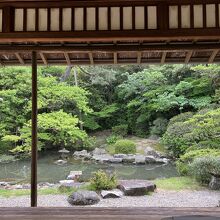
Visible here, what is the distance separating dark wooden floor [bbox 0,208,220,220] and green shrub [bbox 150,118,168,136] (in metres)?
10.6

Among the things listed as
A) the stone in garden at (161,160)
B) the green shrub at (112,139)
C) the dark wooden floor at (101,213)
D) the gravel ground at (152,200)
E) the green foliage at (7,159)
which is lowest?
the gravel ground at (152,200)

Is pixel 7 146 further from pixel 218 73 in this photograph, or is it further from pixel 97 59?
pixel 97 59

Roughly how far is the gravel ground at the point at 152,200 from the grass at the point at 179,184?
14.6 inches

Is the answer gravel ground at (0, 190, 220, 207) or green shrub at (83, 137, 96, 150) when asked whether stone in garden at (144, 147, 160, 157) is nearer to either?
green shrub at (83, 137, 96, 150)

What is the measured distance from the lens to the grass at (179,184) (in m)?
7.49

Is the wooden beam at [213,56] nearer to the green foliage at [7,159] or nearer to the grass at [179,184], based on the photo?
the grass at [179,184]

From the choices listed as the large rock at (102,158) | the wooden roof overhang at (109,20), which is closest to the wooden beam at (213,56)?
the wooden roof overhang at (109,20)

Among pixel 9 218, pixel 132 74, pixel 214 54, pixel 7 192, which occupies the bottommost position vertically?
pixel 7 192

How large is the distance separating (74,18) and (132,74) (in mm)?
11755

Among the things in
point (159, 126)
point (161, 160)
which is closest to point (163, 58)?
point (161, 160)

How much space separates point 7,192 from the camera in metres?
7.42

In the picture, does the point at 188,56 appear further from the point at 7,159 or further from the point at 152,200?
the point at 7,159

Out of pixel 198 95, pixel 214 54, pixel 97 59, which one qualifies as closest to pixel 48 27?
pixel 97 59

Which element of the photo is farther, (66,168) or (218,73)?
(66,168)
